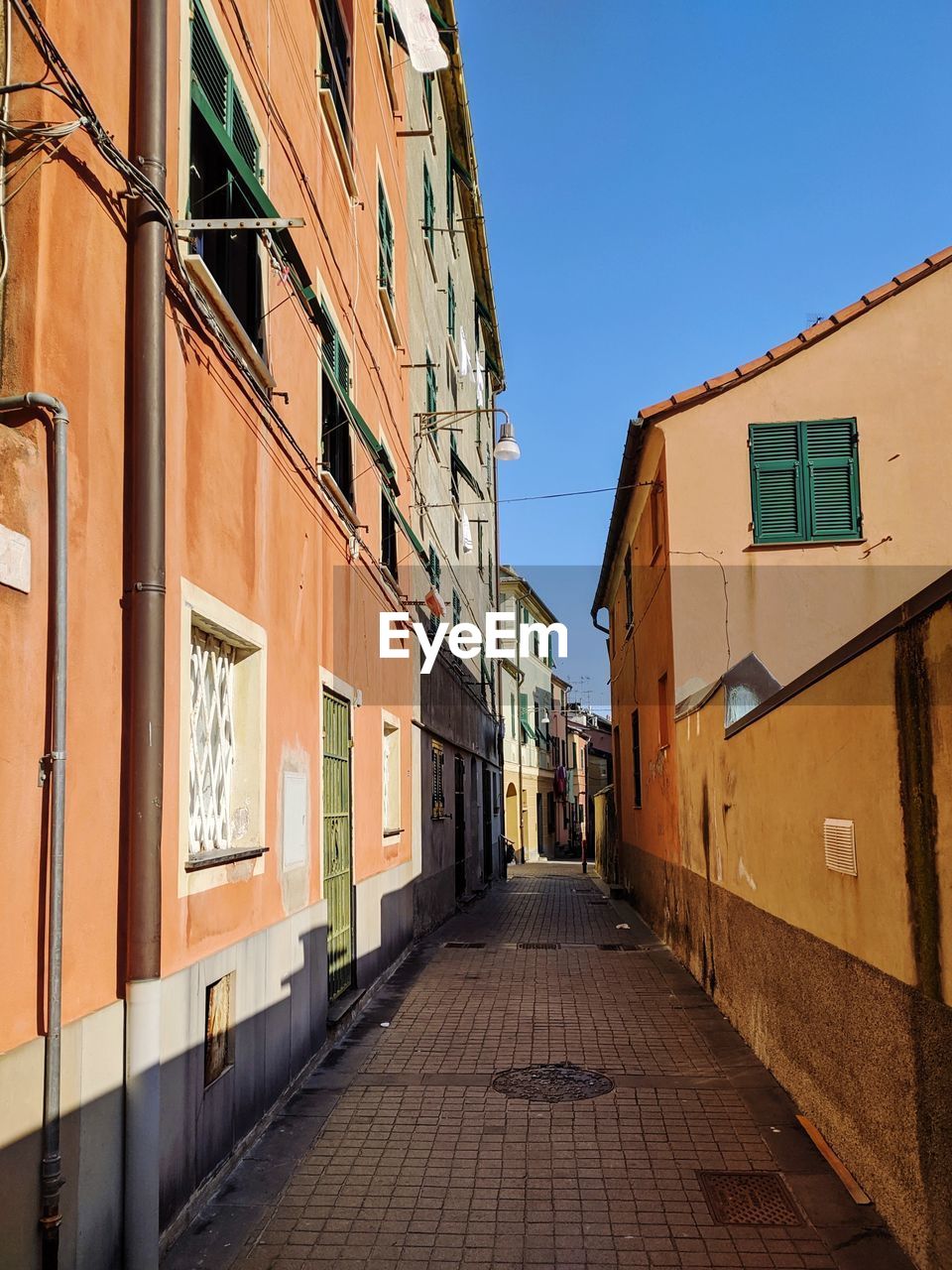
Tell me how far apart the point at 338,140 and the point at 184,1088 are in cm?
795

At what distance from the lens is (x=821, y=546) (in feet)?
42.4

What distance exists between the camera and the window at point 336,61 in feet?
30.2

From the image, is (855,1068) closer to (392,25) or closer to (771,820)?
(771,820)

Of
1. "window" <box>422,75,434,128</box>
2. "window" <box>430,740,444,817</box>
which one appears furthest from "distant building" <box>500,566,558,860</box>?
"window" <box>422,75,434,128</box>

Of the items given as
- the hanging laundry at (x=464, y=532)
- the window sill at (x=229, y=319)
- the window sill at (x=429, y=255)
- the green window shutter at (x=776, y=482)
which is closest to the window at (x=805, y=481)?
the green window shutter at (x=776, y=482)

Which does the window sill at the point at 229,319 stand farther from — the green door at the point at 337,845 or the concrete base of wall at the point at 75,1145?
the concrete base of wall at the point at 75,1145

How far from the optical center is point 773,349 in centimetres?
1314

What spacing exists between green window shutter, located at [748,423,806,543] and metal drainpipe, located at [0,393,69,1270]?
1042 centimetres

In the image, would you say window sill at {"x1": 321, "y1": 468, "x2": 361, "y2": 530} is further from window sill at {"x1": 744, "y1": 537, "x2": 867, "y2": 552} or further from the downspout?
window sill at {"x1": 744, "y1": 537, "x2": 867, "y2": 552}

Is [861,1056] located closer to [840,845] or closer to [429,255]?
[840,845]

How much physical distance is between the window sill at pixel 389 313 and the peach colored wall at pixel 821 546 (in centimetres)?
352

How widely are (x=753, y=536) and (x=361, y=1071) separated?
8.09 metres

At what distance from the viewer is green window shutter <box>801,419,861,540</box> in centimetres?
1293

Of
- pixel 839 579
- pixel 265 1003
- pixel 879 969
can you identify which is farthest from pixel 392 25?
pixel 879 969
